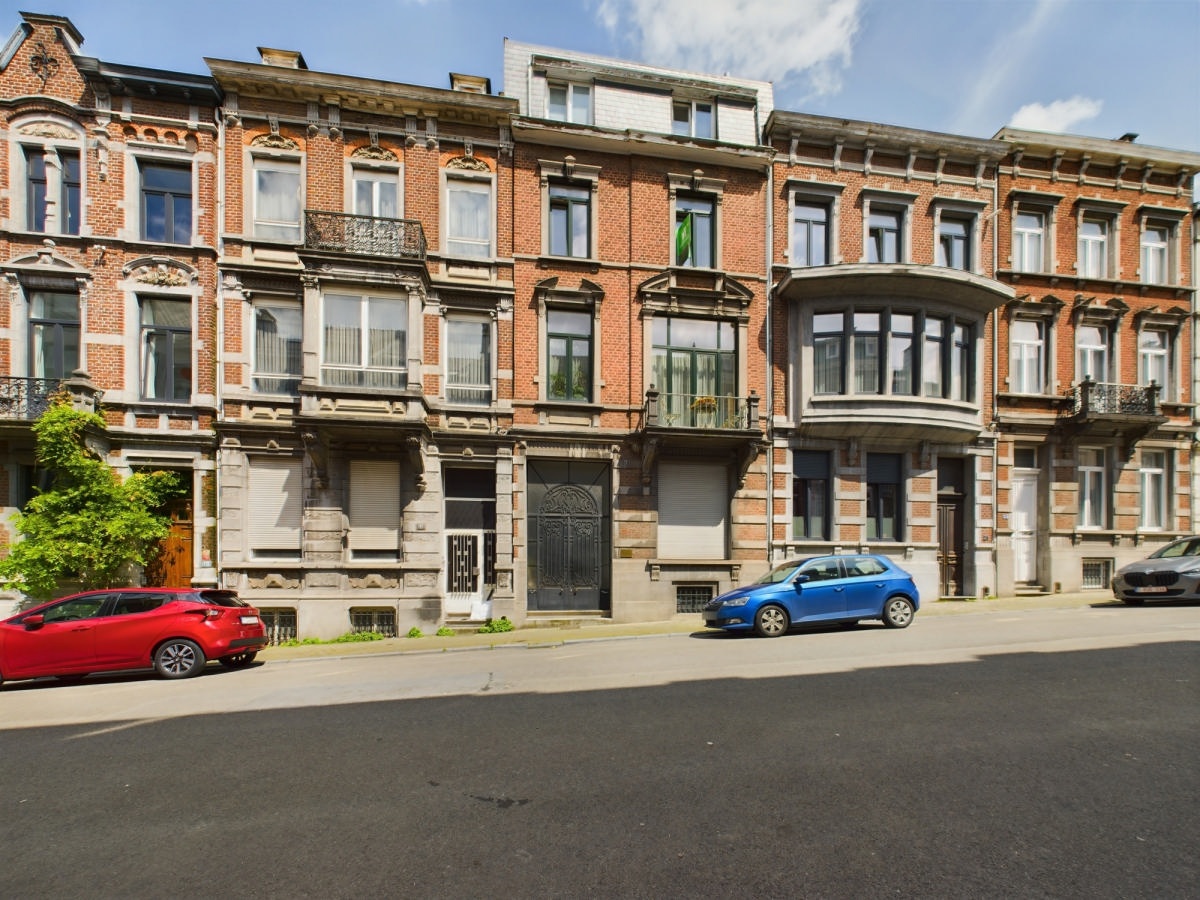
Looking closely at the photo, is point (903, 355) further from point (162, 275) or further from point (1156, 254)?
point (162, 275)

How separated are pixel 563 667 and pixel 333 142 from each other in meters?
13.3

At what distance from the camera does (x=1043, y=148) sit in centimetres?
1728

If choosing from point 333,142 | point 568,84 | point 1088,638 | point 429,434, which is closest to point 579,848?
point 1088,638

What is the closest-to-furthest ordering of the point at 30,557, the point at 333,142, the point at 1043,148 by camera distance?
the point at 30,557, the point at 333,142, the point at 1043,148

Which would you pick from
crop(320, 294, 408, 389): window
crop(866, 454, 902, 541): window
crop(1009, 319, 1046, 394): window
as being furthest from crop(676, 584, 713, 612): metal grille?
crop(1009, 319, 1046, 394): window

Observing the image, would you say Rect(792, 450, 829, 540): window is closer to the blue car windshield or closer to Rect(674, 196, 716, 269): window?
the blue car windshield

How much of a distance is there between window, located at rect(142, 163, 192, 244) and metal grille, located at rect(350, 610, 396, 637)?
9.72m

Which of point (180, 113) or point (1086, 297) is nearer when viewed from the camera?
point (180, 113)

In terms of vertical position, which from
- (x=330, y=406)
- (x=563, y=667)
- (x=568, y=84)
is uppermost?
(x=568, y=84)

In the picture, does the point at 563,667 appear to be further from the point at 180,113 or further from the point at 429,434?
the point at 180,113

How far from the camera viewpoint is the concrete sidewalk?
11727 millimetres

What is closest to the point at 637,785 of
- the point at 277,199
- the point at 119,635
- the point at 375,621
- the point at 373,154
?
the point at 119,635

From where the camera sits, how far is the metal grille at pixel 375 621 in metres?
13.6

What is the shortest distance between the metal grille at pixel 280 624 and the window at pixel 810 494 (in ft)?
41.3
